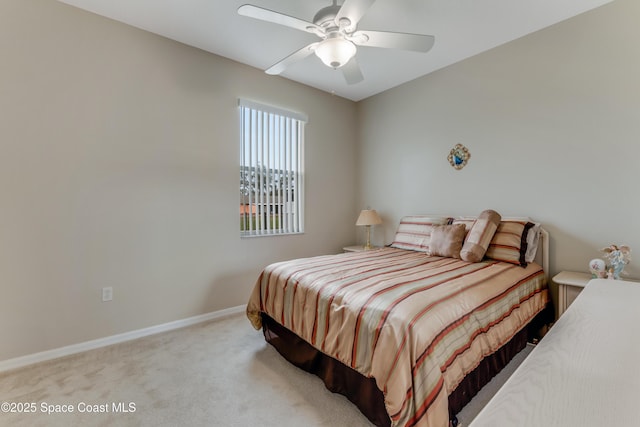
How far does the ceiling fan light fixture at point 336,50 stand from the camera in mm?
1977

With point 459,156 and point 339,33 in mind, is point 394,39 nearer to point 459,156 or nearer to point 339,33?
point 339,33

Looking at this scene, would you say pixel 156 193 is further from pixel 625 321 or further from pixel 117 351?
pixel 625 321

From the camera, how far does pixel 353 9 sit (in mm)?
1736

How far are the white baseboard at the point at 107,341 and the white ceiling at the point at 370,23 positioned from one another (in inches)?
112

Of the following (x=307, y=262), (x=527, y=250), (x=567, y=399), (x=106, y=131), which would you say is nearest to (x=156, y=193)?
(x=106, y=131)

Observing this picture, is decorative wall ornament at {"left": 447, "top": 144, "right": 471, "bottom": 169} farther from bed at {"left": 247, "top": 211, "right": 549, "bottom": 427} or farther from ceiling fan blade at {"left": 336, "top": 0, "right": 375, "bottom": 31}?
ceiling fan blade at {"left": 336, "top": 0, "right": 375, "bottom": 31}

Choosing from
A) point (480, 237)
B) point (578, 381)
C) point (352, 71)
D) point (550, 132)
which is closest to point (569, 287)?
point (480, 237)

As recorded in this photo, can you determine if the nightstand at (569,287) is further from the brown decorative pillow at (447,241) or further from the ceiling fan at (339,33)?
the ceiling fan at (339,33)

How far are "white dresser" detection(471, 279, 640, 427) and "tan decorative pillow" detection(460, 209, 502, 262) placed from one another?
179 cm

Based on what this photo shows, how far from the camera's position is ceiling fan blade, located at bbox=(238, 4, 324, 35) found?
174 cm

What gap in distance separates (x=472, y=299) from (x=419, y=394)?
0.70 m

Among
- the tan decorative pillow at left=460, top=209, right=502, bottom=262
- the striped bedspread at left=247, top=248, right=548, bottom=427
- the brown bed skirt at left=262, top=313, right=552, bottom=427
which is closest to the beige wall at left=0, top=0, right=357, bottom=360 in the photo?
the striped bedspread at left=247, top=248, right=548, bottom=427

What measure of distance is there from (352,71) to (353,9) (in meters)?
0.68

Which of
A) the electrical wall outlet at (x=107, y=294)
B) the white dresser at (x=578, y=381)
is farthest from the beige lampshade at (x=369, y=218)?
the white dresser at (x=578, y=381)
